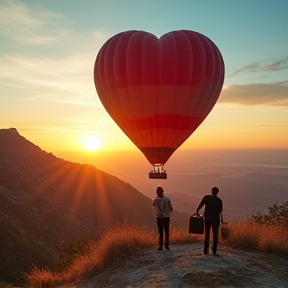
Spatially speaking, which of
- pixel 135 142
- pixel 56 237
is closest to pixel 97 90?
pixel 135 142

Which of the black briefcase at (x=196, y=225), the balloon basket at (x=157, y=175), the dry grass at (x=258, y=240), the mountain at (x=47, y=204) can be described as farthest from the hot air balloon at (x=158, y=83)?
the mountain at (x=47, y=204)

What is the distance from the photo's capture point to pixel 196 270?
1092cm

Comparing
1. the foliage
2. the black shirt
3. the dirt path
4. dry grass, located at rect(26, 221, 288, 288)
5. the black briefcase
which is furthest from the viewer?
the foliage

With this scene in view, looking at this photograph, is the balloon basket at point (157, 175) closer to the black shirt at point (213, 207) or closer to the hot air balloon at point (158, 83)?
the hot air balloon at point (158, 83)

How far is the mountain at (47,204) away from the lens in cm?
6612

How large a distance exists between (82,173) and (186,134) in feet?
383

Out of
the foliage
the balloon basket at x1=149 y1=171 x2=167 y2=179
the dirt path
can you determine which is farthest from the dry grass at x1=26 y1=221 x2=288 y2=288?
the foliage

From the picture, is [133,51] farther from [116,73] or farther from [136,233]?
[136,233]

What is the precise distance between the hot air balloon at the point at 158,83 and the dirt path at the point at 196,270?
6377 millimetres

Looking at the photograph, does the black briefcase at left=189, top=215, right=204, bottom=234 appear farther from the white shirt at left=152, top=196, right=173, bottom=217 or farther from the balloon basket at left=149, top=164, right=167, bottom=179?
the balloon basket at left=149, top=164, right=167, bottom=179

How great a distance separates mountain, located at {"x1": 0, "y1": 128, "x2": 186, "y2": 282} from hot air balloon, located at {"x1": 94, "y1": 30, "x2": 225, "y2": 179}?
4297cm

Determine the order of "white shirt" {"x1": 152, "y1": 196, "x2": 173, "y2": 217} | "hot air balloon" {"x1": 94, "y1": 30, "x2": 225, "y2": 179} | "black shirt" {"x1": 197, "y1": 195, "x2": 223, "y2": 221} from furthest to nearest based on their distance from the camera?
"hot air balloon" {"x1": 94, "y1": 30, "x2": 225, "y2": 179} → "white shirt" {"x1": 152, "y1": 196, "x2": 173, "y2": 217} → "black shirt" {"x1": 197, "y1": 195, "x2": 223, "y2": 221}

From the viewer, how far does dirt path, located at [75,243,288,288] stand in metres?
10.3

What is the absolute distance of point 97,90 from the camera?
68.3 ft
